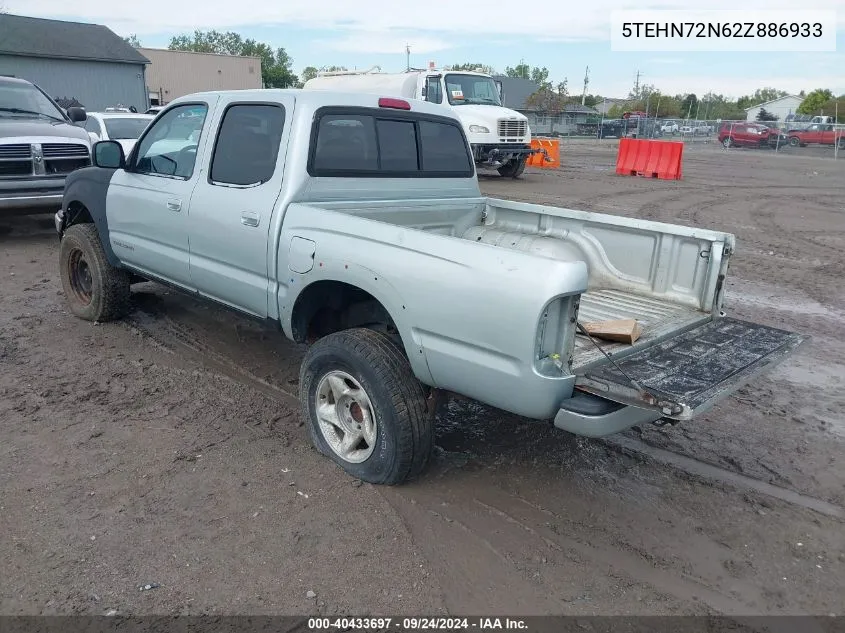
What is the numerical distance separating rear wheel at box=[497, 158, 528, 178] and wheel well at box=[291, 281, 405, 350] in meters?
15.5

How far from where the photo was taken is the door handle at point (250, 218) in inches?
159

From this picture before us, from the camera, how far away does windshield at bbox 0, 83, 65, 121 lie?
10.1 meters

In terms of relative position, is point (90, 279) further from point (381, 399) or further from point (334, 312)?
point (381, 399)

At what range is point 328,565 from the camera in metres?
3.03

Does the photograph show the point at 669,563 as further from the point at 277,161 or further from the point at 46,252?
the point at 46,252

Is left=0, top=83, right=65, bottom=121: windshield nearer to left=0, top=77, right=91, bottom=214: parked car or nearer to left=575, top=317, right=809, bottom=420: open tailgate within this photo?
left=0, top=77, right=91, bottom=214: parked car

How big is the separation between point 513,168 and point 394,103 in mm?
14887

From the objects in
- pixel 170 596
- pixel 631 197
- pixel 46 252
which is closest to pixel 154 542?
pixel 170 596

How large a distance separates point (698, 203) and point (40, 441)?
1389cm

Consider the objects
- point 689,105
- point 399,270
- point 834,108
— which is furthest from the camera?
point 689,105

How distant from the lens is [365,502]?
11.5ft

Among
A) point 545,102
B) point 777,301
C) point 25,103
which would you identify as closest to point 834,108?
point 545,102

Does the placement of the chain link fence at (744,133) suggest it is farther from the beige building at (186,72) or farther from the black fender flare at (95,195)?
the black fender flare at (95,195)

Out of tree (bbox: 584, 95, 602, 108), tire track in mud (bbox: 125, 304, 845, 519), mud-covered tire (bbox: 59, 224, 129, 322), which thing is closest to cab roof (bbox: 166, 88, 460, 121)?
mud-covered tire (bbox: 59, 224, 129, 322)
